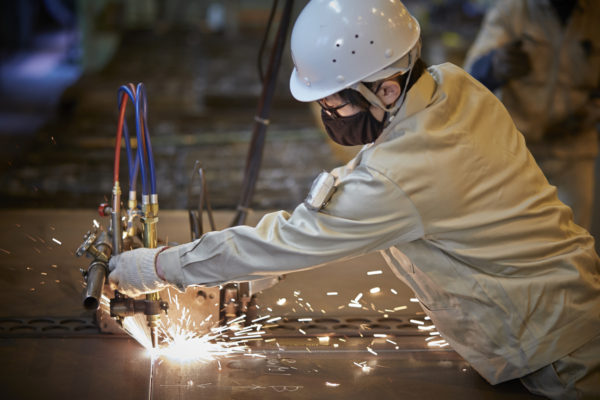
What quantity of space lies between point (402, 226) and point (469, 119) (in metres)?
0.42

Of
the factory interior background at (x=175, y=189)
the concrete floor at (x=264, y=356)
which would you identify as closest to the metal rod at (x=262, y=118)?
the factory interior background at (x=175, y=189)

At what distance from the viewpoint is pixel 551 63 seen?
4133 millimetres

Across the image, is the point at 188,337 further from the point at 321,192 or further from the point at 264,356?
the point at 321,192

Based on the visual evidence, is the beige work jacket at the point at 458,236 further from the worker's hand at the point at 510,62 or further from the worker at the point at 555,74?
the worker at the point at 555,74

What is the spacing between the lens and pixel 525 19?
4168mm

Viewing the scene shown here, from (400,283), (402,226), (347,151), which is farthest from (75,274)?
(347,151)

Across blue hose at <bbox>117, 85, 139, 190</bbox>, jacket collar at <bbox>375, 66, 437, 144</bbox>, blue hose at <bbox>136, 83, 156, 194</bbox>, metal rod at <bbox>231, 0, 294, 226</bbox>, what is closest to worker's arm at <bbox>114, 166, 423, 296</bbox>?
jacket collar at <bbox>375, 66, 437, 144</bbox>

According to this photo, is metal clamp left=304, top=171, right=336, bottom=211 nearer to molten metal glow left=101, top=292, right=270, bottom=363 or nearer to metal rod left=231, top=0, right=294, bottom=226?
molten metal glow left=101, top=292, right=270, bottom=363

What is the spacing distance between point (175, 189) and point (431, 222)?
14.5 feet

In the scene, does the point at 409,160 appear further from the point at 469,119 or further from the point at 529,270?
the point at 529,270

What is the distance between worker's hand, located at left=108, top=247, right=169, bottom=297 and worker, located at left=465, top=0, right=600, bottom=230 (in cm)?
262

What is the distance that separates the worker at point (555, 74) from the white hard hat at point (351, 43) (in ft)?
6.36

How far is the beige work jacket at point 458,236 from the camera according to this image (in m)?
2.10

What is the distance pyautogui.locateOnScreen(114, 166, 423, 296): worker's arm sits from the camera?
209 centimetres
